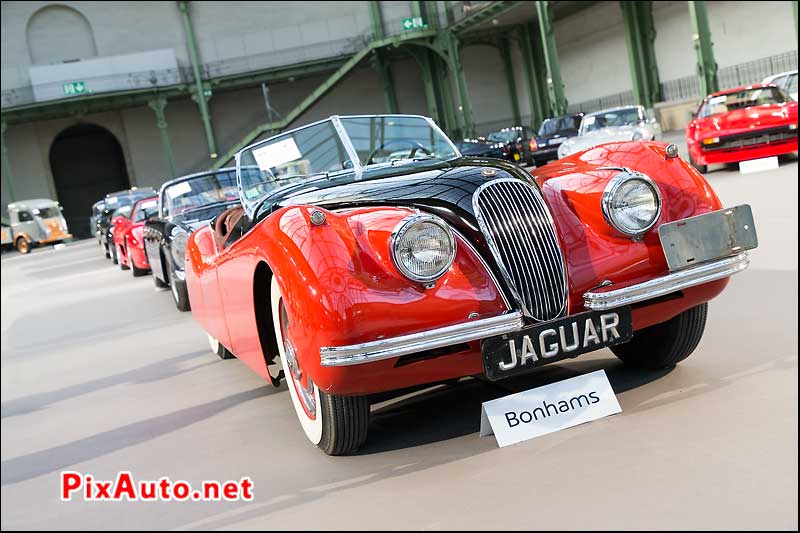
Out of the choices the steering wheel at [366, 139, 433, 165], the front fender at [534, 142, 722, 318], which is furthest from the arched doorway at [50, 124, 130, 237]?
the front fender at [534, 142, 722, 318]

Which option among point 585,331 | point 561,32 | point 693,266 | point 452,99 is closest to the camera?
point 585,331

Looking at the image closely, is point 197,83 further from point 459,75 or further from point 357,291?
point 357,291

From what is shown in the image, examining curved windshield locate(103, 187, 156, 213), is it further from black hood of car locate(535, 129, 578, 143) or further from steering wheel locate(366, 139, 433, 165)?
steering wheel locate(366, 139, 433, 165)

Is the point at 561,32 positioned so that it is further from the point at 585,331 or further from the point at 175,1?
the point at 585,331

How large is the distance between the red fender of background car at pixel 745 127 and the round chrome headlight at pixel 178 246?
31.8 feet

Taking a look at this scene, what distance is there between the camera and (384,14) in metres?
43.5

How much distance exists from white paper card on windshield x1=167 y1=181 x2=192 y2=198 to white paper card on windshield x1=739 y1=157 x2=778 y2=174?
885 cm

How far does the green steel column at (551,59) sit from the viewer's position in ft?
98.6

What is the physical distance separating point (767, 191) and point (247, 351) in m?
8.45

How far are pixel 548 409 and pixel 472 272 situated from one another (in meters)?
0.69

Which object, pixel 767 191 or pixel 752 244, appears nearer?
pixel 752 244

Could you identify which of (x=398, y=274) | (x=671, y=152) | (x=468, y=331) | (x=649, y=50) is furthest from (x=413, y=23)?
(x=468, y=331)

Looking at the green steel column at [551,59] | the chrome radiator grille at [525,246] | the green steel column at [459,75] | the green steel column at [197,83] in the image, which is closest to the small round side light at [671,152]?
the chrome radiator grille at [525,246]

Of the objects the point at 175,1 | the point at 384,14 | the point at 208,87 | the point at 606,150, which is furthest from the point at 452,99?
the point at 606,150
